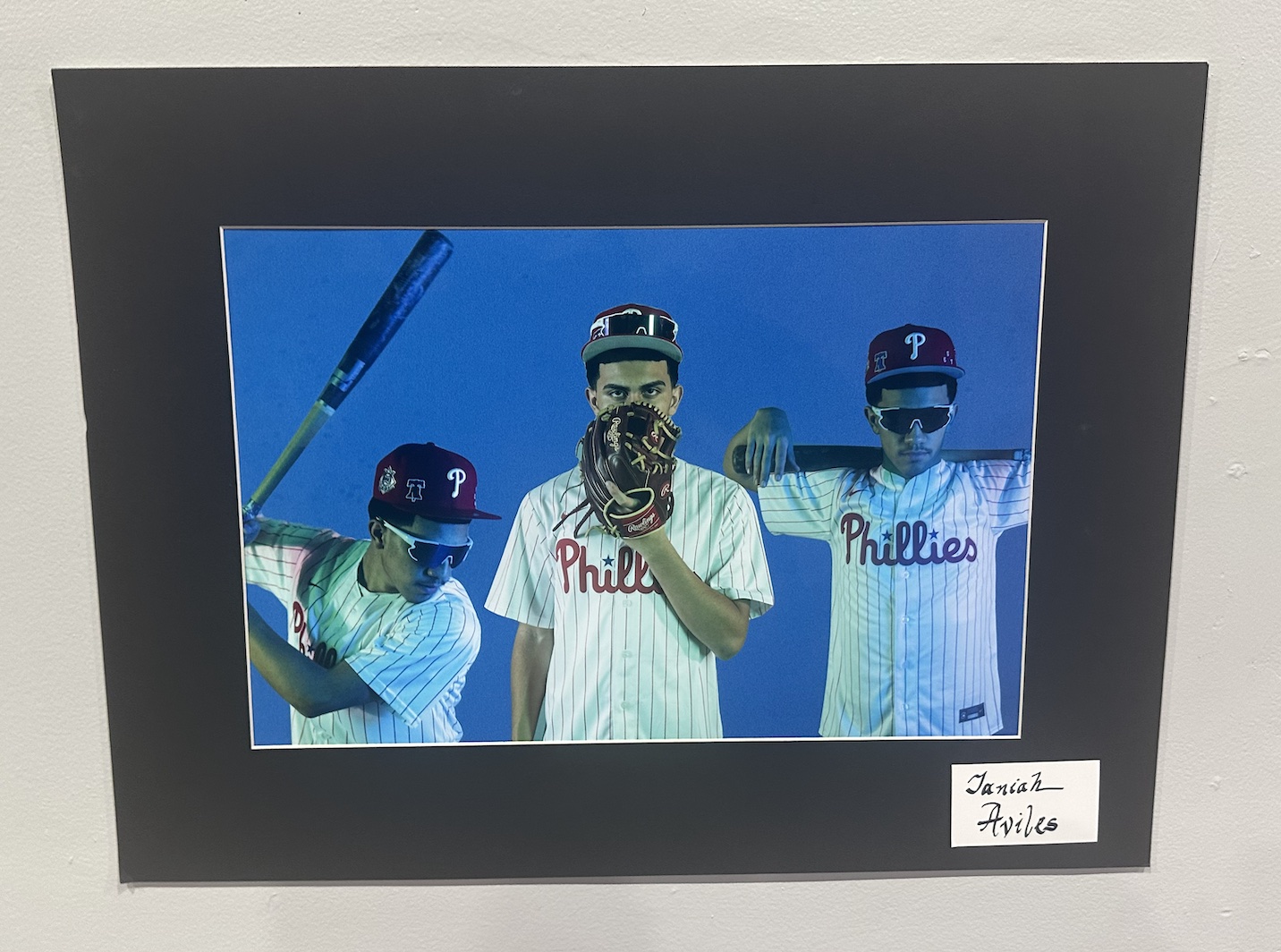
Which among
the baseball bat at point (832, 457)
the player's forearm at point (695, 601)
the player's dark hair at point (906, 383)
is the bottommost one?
the player's forearm at point (695, 601)

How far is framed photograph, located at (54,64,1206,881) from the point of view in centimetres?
49

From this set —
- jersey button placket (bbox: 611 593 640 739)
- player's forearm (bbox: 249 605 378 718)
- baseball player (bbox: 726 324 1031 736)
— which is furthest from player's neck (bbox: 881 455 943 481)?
player's forearm (bbox: 249 605 378 718)

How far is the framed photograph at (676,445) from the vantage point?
0.49 metres

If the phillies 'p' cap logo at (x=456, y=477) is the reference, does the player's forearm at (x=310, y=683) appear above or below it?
below

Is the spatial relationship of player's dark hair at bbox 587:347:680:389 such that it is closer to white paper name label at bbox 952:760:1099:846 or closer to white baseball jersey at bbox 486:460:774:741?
white baseball jersey at bbox 486:460:774:741

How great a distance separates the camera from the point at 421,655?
541mm

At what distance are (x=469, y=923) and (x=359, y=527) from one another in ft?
1.09

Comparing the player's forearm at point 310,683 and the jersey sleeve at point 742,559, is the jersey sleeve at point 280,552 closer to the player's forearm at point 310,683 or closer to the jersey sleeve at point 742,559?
the player's forearm at point 310,683

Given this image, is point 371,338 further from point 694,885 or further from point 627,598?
point 694,885

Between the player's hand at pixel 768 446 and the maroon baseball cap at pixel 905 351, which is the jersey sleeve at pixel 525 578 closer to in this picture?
the player's hand at pixel 768 446

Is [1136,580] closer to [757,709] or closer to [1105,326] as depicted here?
[1105,326]

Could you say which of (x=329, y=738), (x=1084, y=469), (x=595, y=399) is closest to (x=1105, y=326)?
(x=1084, y=469)

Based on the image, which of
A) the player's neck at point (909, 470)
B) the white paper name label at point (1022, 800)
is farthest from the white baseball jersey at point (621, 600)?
the white paper name label at point (1022, 800)

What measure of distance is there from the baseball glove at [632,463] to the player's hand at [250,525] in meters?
0.25
